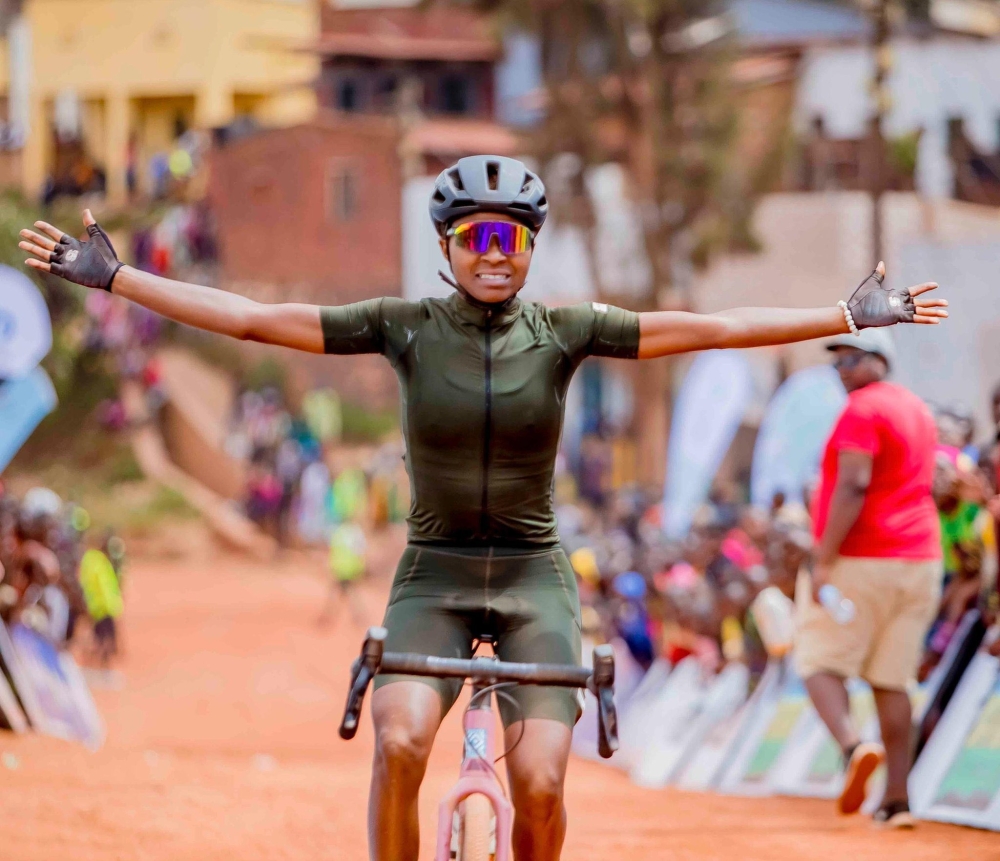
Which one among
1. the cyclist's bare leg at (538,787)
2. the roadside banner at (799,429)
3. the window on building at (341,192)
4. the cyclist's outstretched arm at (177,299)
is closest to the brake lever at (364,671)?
the cyclist's bare leg at (538,787)

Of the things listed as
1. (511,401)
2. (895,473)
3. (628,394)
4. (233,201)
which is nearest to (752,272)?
(628,394)

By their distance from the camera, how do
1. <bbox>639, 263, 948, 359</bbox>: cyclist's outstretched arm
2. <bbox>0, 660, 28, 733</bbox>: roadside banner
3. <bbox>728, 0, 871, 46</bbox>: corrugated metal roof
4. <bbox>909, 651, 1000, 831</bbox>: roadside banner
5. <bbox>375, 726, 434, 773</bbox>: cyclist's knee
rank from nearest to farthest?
1. <bbox>375, 726, 434, 773</bbox>: cyclist's knee
2. <bbox>639, 263, 948, 359</bbox>: cyclist's outstretched arm
3. <bbox>909, 651, 1000, 831</bbox>: roadside banner
4. <bbox>0, 660, 28, 733</bbox>: roadside banner
5. <bbox>728, 0, 871, 46</bbox>: corrugated metal roof

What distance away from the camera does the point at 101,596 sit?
1845cm

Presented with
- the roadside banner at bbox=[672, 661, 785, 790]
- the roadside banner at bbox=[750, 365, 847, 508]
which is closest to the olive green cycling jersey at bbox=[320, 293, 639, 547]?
the roadside banner at bbox=[672, 661, 785, 790]

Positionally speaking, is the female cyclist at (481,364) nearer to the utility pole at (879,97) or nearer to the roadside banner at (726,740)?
the roadside banner at (726,740)

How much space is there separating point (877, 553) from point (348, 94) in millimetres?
38467

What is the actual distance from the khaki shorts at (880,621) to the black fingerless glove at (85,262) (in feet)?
13.3

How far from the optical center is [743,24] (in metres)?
39.8

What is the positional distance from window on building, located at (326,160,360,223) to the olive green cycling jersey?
34.5m

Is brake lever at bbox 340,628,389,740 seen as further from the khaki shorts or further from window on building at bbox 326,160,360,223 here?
window on building at bbox 326,160,360,223

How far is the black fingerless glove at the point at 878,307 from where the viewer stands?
5.05 metres

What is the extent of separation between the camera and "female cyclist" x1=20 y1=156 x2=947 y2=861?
15.9 ft

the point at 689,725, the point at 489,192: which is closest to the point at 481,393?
the point at 489,192

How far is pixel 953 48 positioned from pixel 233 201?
1711cm
